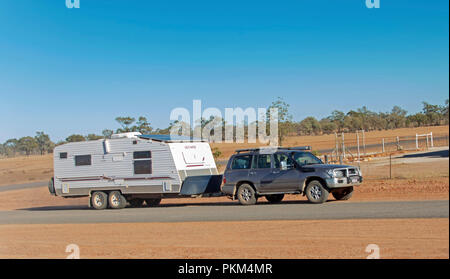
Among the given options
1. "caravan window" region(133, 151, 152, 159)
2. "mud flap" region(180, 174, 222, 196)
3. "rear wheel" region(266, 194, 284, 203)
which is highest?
"caravan window" region(133, 151, 152, 159)

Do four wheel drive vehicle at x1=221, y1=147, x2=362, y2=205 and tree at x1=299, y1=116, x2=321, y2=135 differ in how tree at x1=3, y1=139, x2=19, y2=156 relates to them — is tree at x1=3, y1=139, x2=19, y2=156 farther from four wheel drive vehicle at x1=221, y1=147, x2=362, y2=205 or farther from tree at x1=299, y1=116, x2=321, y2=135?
four wheel drive vehicle at x1=221, y1=147, x2=362, y2=205

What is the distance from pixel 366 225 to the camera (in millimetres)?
12695

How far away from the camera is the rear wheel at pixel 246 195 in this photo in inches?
779

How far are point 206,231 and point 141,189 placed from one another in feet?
28.1

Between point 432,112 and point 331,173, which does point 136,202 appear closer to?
point 331,173

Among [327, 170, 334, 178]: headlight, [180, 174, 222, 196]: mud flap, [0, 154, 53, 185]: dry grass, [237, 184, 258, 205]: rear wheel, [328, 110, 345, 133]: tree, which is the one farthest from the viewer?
[328, 110, 345, 133]: tree

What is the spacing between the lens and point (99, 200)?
22.8 m

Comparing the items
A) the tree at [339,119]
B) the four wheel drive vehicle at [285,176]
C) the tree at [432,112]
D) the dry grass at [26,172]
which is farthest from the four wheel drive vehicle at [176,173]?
the tree at [339,119]

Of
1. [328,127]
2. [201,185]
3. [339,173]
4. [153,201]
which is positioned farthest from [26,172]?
[339,173]

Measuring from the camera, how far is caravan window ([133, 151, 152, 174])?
2152cm

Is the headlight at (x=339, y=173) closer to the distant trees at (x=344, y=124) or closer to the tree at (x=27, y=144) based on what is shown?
the distant trees at (x=344, y=124)

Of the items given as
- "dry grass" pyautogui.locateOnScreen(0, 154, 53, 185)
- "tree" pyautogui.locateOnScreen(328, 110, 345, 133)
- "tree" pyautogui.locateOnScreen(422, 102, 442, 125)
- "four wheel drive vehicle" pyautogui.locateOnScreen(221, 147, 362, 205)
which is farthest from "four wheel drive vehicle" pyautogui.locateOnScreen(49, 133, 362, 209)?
"tree" pyautogui.locateOnScreen(328, 110, 345, 133)

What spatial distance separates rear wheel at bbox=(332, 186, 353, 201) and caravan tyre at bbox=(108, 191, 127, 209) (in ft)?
28.2
